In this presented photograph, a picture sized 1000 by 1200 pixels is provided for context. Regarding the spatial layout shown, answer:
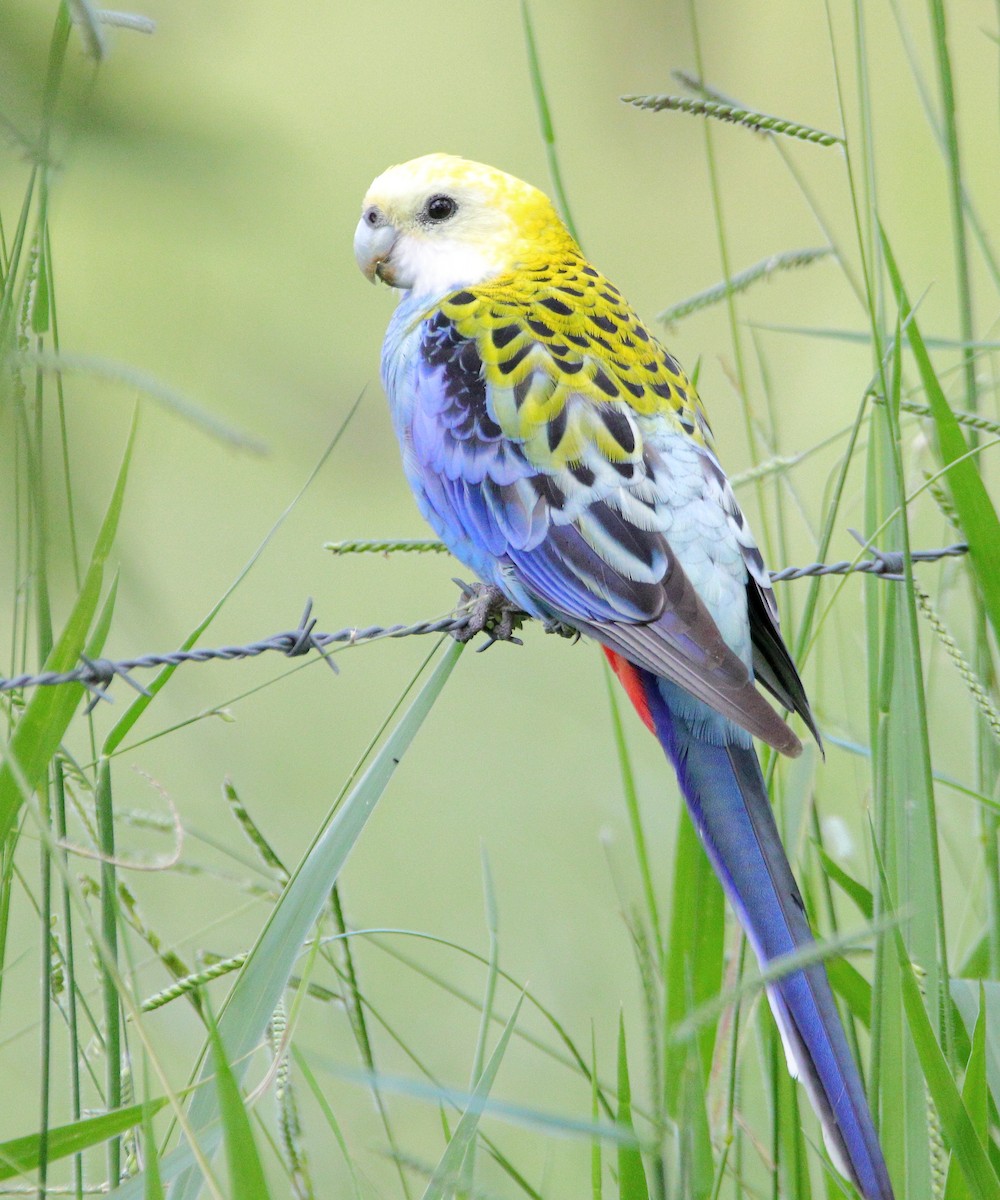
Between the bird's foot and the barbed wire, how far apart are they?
0.38 ft

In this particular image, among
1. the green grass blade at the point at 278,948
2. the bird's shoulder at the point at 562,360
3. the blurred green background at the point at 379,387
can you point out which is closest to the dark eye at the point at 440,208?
the bird's shoulder at the point at 562,360

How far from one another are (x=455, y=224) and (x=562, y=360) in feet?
1.81

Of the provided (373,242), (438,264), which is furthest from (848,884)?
(373,242)

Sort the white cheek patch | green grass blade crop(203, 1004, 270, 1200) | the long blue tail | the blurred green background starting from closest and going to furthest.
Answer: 1. the blurred green background
2. green grass blade crop(203, 1004, 270, 1200)
3. the long blue tail
4. the white cheek patch

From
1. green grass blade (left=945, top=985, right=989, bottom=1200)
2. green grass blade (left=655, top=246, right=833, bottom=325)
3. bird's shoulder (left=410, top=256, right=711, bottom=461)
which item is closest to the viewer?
green grass blade (left=945, top=985, right=989, bottom=1200)

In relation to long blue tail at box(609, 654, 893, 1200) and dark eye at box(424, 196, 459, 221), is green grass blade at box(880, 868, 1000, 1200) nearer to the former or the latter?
long blue tail at box(609, 654, 893, 1200)

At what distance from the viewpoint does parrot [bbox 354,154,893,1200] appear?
1.51 m

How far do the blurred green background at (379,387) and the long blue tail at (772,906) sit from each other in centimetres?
13

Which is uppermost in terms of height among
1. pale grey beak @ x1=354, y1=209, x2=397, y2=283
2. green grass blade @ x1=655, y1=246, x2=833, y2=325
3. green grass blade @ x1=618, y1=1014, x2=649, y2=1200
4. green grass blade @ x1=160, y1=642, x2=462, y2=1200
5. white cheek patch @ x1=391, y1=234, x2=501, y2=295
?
pale grey beak @ x1=354, y1=209, x2=397, y2=283

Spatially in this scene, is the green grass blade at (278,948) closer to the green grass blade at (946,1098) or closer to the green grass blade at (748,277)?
the green grass blade at (946,1098)

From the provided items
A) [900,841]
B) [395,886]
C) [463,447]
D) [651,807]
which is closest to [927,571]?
[651,807]

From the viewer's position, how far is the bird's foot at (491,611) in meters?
2.08

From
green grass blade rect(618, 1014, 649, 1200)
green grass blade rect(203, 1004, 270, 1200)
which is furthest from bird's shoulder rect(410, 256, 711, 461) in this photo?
green grass blade rect(203, 1004, 270, 1200)

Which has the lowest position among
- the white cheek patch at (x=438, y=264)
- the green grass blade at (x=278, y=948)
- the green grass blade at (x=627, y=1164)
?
the green grass blade at (x=627, y=1164)
